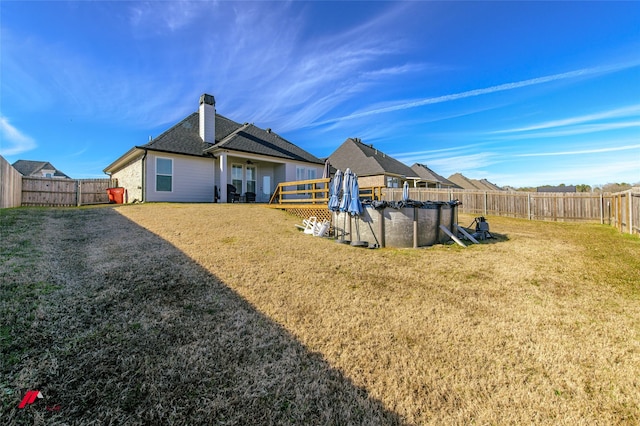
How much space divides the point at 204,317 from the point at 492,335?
3718 mm

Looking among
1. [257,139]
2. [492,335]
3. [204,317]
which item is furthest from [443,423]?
[257,139]

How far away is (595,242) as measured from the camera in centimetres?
864

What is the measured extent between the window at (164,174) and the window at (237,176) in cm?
360

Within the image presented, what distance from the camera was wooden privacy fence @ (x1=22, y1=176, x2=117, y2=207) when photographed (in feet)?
50.0

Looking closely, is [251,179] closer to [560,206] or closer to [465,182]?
[560,206]

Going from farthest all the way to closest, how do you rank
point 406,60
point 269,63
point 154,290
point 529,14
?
point 406,60 → point 269,63 → point 529,14 → point 154,290

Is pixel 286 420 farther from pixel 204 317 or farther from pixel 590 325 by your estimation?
pixel 590 325

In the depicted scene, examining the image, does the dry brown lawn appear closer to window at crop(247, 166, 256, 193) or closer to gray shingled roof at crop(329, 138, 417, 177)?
window at crop(247, 166, 256, 193)

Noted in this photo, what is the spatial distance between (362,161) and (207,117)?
17.4 meters

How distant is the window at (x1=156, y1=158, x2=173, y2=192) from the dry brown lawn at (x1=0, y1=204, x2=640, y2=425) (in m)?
8.52

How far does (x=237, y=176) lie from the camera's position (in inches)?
670

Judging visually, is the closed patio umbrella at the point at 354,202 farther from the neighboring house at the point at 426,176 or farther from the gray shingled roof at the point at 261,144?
the neighboring house at the point at 426,176

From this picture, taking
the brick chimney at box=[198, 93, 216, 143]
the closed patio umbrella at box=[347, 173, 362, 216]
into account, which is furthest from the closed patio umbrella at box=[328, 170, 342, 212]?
the brick chimney at box=[198, 93, 216, 143]

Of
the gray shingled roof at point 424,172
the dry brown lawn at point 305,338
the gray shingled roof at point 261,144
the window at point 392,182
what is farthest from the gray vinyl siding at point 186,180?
the gray shingled roof at point 424,172
